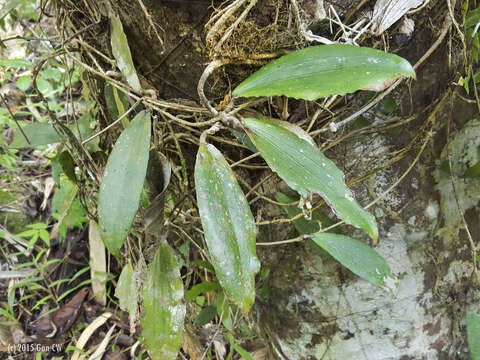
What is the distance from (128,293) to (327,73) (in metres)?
0.54

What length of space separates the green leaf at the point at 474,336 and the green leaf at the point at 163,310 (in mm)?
450

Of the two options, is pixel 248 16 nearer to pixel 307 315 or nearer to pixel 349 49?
pixel 349 49

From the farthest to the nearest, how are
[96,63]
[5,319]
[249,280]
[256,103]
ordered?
[5,319], [96,63], [256,103], [249,280]

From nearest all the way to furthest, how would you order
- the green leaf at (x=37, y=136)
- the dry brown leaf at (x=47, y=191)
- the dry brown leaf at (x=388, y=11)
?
1. the dry brown leaf at (x=388, y=11)
2. the green leaf at (x=37, y=136)
3. the dry brown leaf at (x=47, y=191)

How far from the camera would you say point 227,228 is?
0.47 metres

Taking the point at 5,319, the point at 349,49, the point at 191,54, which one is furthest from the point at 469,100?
the point at 5,319

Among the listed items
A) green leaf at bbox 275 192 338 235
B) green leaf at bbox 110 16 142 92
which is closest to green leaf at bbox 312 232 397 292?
green leaf at bbox 275 192 338 235

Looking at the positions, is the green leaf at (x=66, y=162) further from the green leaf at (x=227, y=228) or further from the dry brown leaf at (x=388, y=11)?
the dry brown leaf at (x=388, y=11)

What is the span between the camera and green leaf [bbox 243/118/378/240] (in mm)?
440

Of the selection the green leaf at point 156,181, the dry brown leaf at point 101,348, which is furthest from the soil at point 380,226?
the dry brown leaf at point 101,348

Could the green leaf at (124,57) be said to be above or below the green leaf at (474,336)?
above

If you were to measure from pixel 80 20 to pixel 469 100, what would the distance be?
754 mm

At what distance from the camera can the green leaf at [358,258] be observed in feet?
2.00

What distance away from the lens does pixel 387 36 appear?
0.60m
